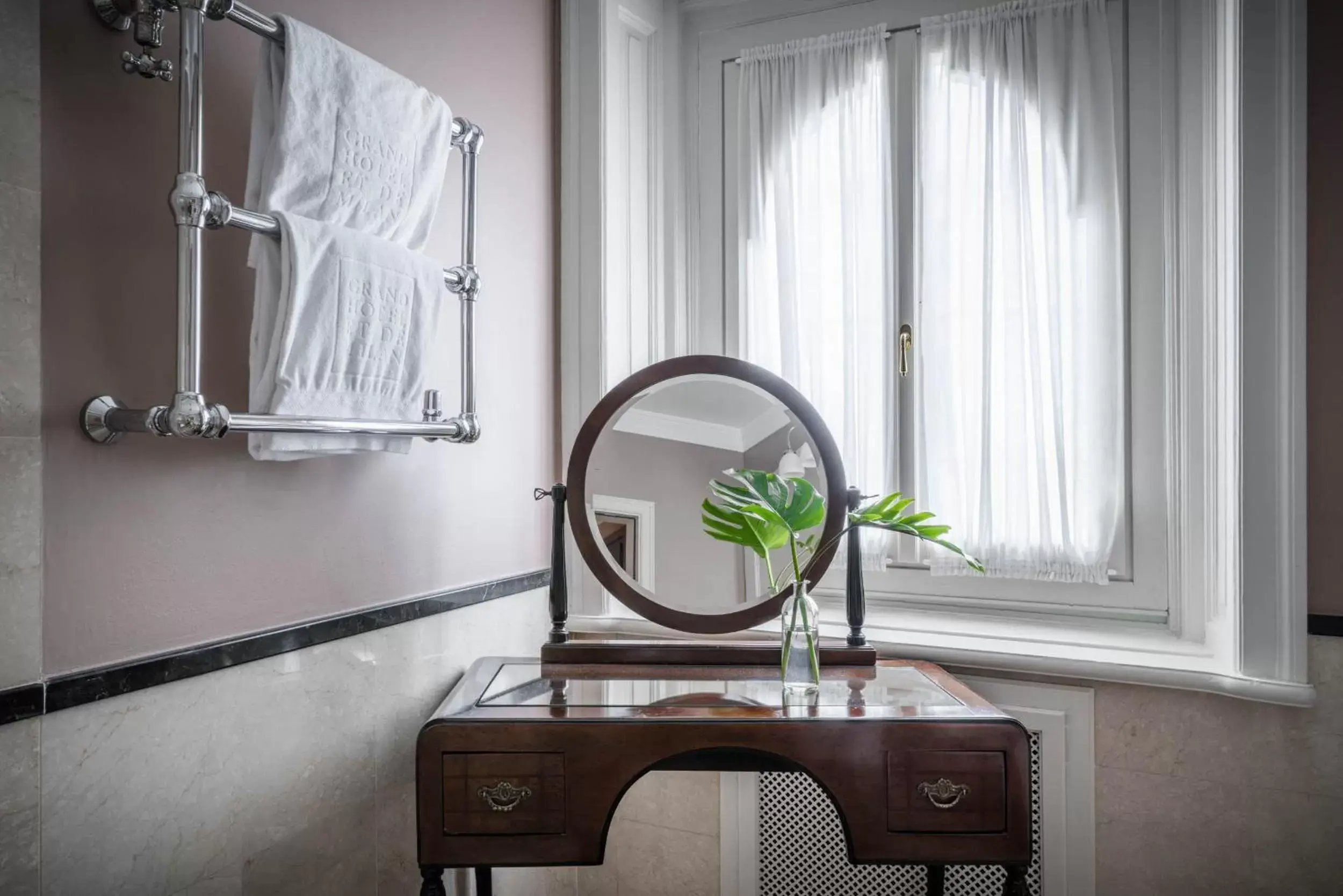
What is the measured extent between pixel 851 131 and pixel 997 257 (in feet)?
1.38

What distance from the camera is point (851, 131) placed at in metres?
1.74

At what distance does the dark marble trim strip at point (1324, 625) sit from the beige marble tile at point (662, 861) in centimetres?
113

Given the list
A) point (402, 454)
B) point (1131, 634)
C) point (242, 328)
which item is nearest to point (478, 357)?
point (402, 454)

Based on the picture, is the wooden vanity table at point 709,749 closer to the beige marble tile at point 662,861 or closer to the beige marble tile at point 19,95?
the beige marble tile at point 662,861

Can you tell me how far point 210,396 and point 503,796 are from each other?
0.64 m

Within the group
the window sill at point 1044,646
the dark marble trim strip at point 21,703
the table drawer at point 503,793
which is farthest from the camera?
the window sill at point 1044,646

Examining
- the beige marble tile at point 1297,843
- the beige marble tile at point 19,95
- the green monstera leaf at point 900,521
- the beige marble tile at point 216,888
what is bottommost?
the beige marble tile at point 1297,843

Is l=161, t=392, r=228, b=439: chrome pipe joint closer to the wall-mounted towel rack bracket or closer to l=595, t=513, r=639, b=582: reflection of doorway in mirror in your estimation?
the wall-mounted towel rack bracket

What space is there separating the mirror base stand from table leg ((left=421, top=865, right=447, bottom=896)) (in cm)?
38

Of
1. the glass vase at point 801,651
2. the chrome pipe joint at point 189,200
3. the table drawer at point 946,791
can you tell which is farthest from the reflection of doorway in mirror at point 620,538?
the chrome pipe joint at point 189,200

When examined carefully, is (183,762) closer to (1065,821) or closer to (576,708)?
(576,708)

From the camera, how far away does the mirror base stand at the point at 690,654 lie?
4.52ft

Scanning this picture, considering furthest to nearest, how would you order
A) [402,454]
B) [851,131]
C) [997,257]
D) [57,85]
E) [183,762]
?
[851,131] < [997,257] < [402,454] < [183,762] < [57,85]

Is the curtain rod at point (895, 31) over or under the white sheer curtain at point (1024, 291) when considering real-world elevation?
over
